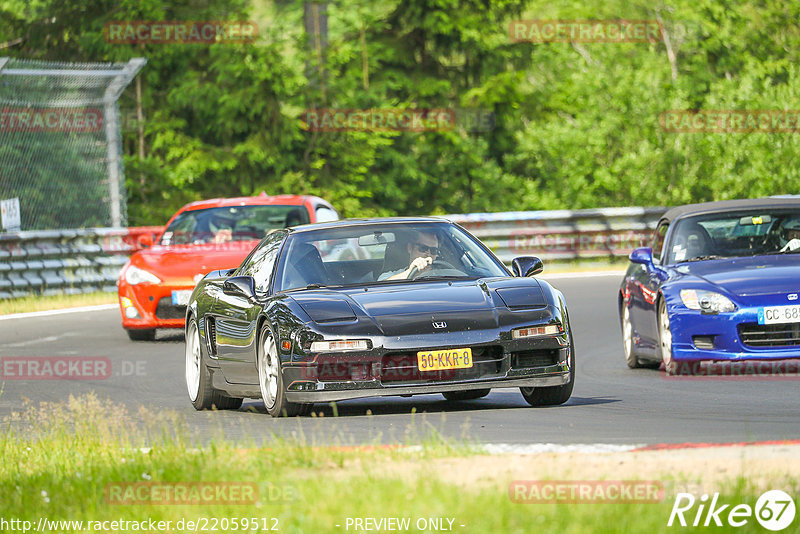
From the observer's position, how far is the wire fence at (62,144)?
23641 millimetres

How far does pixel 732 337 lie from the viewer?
38.7 ft

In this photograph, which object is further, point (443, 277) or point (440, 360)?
point (443, 277)

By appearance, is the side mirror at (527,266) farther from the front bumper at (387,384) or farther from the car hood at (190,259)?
the car hood at (190,259)

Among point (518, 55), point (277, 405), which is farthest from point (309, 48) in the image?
point (277, 405)

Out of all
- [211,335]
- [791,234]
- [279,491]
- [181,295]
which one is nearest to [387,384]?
[211,335]

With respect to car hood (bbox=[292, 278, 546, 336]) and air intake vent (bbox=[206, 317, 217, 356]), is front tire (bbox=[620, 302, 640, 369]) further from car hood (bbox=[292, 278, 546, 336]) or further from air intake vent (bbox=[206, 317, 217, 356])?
air intake vent (bbox=[206, 317, 217, 356])

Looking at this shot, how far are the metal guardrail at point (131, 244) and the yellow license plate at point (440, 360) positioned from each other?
1265 centimetres

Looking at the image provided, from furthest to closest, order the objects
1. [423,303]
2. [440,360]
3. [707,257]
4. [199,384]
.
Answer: [707,257], [199,384], [423,303], [440,360]

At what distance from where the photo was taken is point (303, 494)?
614cm

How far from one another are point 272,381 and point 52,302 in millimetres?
14409

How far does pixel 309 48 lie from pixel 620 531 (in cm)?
3243

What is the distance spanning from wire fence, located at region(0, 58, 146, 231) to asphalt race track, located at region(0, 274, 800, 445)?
7.54m

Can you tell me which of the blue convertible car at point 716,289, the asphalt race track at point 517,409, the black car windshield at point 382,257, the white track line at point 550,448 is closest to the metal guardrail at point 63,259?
the asphalt race track at point 517,409

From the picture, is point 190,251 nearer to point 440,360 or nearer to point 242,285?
point 242,285
